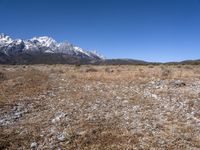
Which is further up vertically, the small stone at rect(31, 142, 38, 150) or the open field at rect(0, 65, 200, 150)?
the open field at rect(0, 65, 200, 150)

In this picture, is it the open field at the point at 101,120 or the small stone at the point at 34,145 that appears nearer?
the small stone at the point at 34,145

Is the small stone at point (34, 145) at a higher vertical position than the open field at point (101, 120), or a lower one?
lower

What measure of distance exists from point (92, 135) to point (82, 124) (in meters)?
1.66

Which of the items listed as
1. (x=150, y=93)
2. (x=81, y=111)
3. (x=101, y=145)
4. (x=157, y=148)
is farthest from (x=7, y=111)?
(x=150, y=93)

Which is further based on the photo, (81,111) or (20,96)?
(20,96)

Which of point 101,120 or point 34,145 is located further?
point 101,120

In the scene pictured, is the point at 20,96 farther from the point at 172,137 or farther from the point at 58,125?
the point at 172,137

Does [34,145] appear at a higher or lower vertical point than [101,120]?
lower

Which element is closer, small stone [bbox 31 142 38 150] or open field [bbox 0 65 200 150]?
small stone [bbox 31 142 38 150]

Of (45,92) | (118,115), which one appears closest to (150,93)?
(118,115)

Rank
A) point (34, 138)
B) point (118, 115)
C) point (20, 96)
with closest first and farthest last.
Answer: point (34, 138), point (118, 115), point (20, 96)

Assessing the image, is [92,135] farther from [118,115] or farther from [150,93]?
[150,93]

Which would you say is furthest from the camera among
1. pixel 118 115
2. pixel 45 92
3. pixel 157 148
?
pixel 45 92

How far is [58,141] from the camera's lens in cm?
1204
